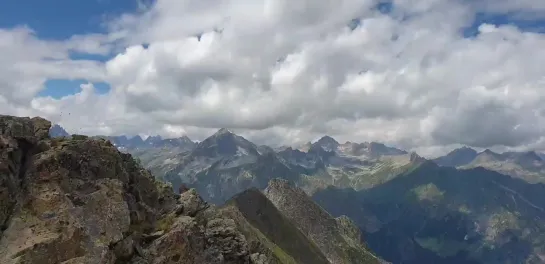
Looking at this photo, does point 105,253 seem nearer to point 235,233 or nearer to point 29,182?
point 29,182

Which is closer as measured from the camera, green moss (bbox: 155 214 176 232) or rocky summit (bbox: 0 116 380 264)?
rocky summit (bbox: 0 116 380 264)

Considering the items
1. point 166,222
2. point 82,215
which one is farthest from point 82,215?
point 166,222

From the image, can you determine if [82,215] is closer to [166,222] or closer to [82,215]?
[82,215]

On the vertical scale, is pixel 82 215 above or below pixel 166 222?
above

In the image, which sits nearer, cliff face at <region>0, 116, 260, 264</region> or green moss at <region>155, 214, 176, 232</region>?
cliff face at <region>0, 116, 260, 264</region>

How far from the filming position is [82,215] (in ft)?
140

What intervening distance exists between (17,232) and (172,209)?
2446 centimetres

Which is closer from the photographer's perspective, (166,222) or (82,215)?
(82,215)

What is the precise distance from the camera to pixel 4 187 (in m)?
41.4

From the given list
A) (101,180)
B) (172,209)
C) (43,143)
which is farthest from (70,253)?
(172,209)

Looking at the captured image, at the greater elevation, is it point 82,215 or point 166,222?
point 82,215

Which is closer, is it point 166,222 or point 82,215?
point 82,215

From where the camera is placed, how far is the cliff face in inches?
1554

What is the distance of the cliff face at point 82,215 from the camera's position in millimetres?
39469
